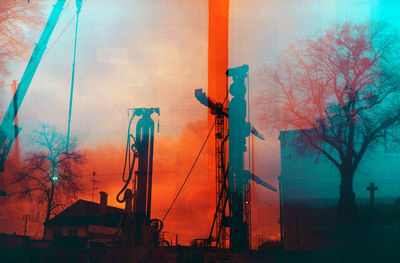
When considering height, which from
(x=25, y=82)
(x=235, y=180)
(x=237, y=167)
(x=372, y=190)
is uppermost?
(x=25, y=82)

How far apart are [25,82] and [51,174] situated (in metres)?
6.13

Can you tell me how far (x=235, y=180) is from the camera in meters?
13.7

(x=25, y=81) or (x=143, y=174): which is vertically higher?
(x=25, y=81)

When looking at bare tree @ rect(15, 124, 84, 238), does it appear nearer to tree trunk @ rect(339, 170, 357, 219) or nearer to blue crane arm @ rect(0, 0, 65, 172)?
blue crane arm @ rect(0, 0, 65, 172)

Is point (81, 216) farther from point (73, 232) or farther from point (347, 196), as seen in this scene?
point (347, 196)

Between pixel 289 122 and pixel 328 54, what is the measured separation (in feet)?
8.46

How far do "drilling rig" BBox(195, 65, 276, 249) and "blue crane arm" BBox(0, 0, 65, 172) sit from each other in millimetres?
6485

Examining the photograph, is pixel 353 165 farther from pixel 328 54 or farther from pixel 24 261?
pixel 24 261

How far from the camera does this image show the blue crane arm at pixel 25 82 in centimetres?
1333

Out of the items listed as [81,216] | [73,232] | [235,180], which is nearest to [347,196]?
[235,180]

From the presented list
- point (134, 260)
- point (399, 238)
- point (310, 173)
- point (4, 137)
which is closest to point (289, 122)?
point (310, 173)

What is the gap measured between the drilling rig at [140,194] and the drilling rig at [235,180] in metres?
A: 2.33

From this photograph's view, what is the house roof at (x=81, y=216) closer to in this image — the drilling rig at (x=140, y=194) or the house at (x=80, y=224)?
the house at (x=80, y=224)

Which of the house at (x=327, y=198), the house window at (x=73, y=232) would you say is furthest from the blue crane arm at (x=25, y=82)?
the house at (x=327, y=198)
